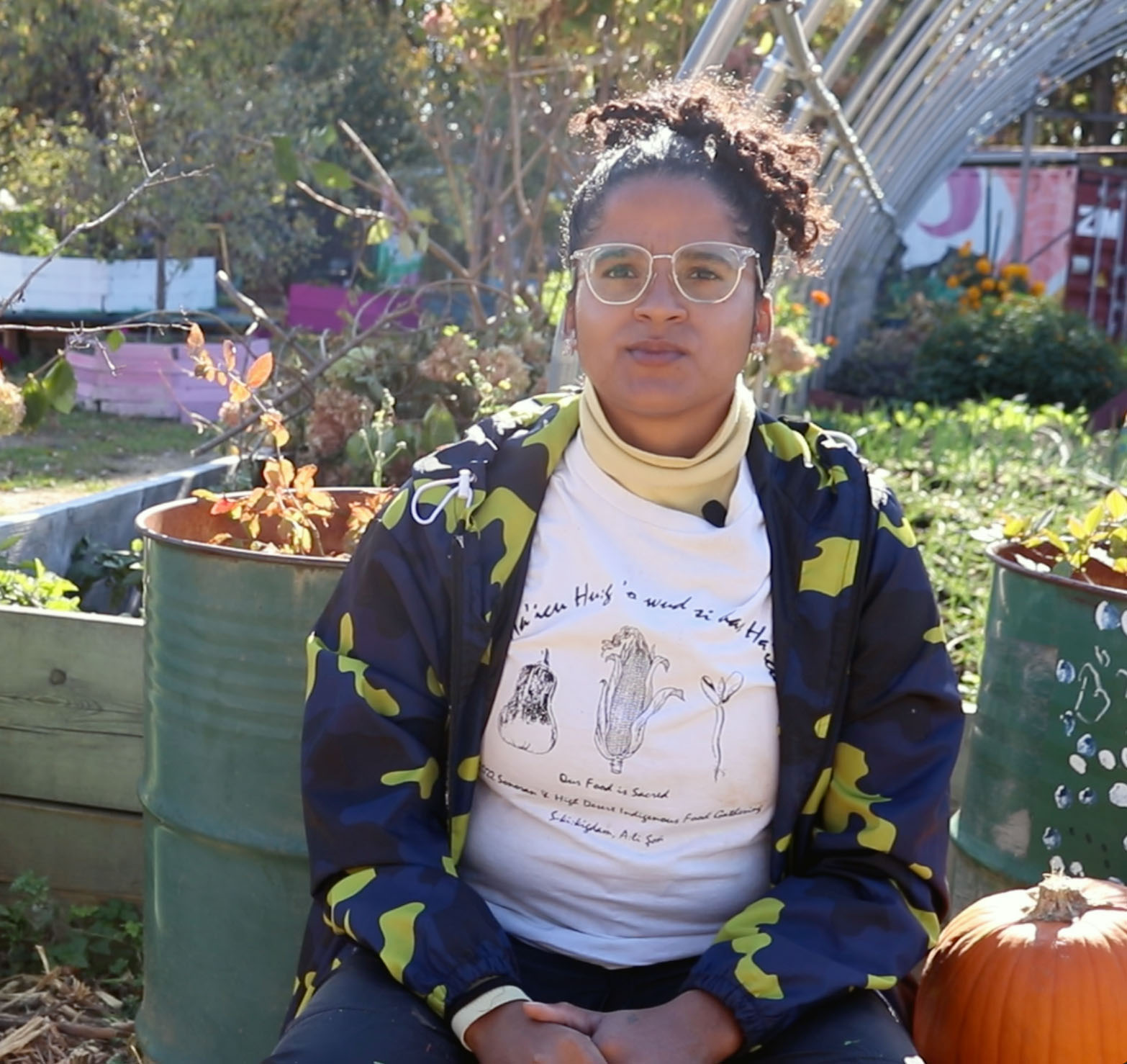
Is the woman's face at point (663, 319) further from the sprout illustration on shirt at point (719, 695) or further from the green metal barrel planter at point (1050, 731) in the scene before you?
the green metal barrel planter at point (1050, 731)

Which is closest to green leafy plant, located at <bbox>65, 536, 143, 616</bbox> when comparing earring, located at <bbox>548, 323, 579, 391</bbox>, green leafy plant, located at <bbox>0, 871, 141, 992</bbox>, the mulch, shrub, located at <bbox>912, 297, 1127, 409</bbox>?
green leafy plant, located at <bbox>0, 871, 141, 992</bbox>

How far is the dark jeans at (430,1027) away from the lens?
5.43 feet

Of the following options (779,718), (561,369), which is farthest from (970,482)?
(779,718)

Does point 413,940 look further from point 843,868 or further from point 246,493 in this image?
point 246,493

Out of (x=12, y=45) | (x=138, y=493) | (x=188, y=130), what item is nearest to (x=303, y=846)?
(x=138, y=493)

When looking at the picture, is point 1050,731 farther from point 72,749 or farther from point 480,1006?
point 72,749

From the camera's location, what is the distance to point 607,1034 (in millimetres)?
1691

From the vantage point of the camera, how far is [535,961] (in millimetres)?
1905

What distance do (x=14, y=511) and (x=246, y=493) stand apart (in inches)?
193

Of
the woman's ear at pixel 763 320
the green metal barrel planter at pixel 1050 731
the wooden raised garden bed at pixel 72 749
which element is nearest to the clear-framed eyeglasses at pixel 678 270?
the woman's ear at pixel 763 320

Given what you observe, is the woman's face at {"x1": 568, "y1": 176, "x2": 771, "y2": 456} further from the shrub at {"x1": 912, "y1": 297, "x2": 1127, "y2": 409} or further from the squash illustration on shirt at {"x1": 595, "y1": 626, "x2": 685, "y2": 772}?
the shrub at {"x1": 912, "y1": 297, "x2": 1127, "y2": 409}

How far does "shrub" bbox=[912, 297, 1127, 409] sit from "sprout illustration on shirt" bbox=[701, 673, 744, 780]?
9709 mm

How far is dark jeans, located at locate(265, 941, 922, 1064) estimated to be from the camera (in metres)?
1.66

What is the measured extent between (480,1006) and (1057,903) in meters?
0.79
